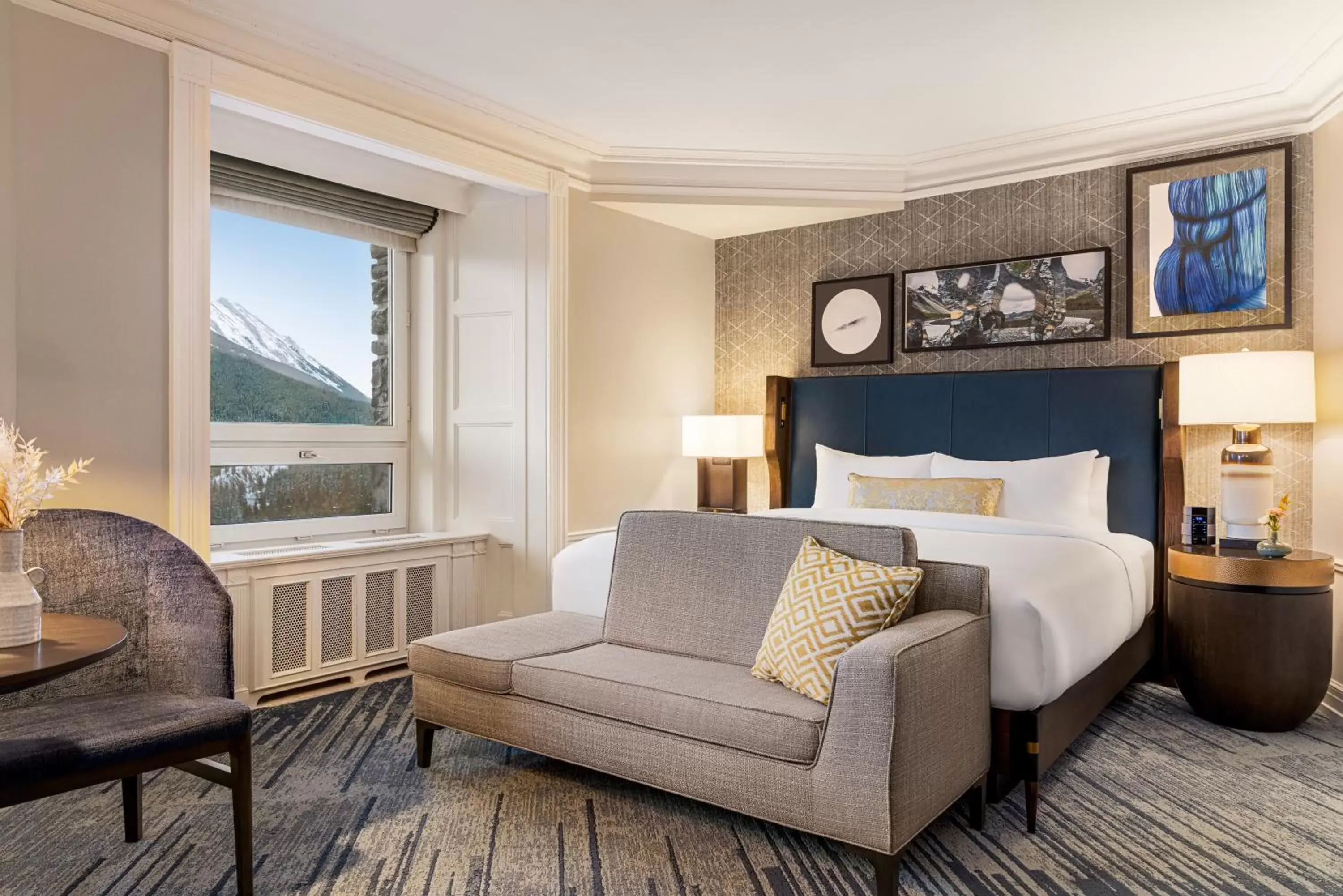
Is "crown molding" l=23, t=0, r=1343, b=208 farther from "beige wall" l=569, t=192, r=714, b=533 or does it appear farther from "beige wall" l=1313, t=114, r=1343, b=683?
"beige wall" l=569, t=192, r=714, b=533

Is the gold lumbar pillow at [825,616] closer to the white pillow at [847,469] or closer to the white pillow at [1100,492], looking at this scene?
the white pillow at [847,469]

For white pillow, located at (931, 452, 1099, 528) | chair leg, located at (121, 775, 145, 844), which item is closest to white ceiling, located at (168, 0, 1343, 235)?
white pillow, located at (931, 452, 1099, 528)

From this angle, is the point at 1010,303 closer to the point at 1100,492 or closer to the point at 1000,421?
the point at 1000,421

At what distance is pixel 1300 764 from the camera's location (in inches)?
117

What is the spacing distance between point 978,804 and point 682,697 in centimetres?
85

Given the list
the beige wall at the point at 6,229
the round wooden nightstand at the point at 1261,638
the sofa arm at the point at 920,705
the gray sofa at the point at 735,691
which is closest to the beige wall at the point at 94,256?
the beige wall at the point at 6,229

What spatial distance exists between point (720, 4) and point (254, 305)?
2432 mm

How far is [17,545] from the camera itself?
1901 millimetres

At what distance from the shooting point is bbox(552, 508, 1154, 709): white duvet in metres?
2.45

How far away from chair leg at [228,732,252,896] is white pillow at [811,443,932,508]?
2935 millimetres

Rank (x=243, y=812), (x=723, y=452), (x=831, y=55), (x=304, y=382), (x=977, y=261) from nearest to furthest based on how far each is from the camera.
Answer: (x=243, y=812) → (x=831, y=55) → (x=304, y=382) → (x=977, y=261) → (x=723, y=452)

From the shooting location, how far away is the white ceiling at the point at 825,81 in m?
3.15

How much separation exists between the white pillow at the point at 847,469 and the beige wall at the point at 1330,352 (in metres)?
1.55

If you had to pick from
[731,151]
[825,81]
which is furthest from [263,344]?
[825,81]
